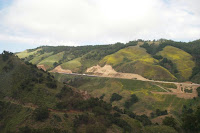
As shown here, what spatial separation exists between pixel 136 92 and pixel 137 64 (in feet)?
142

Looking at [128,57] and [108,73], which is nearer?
[108,73]

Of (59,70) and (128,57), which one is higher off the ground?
(128,57)

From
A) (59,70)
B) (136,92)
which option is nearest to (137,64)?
(136,92)

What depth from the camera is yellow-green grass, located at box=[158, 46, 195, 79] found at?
135m

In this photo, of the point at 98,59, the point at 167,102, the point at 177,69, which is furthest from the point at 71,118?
the point at 98,59

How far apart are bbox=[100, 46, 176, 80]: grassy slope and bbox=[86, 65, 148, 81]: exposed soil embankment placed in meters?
4.09

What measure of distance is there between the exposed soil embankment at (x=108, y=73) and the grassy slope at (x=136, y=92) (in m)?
11.0

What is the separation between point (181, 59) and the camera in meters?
158

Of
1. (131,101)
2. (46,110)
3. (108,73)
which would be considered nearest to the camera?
(46,110)

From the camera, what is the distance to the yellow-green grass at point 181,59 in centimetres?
13520

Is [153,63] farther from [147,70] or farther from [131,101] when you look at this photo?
[131,101]

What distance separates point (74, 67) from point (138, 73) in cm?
6785

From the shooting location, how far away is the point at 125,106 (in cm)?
9562

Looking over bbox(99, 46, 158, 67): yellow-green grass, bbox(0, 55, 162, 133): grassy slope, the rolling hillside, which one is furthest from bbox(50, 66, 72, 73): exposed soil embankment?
bbox(0, 55, 162, 133): grassy slope
